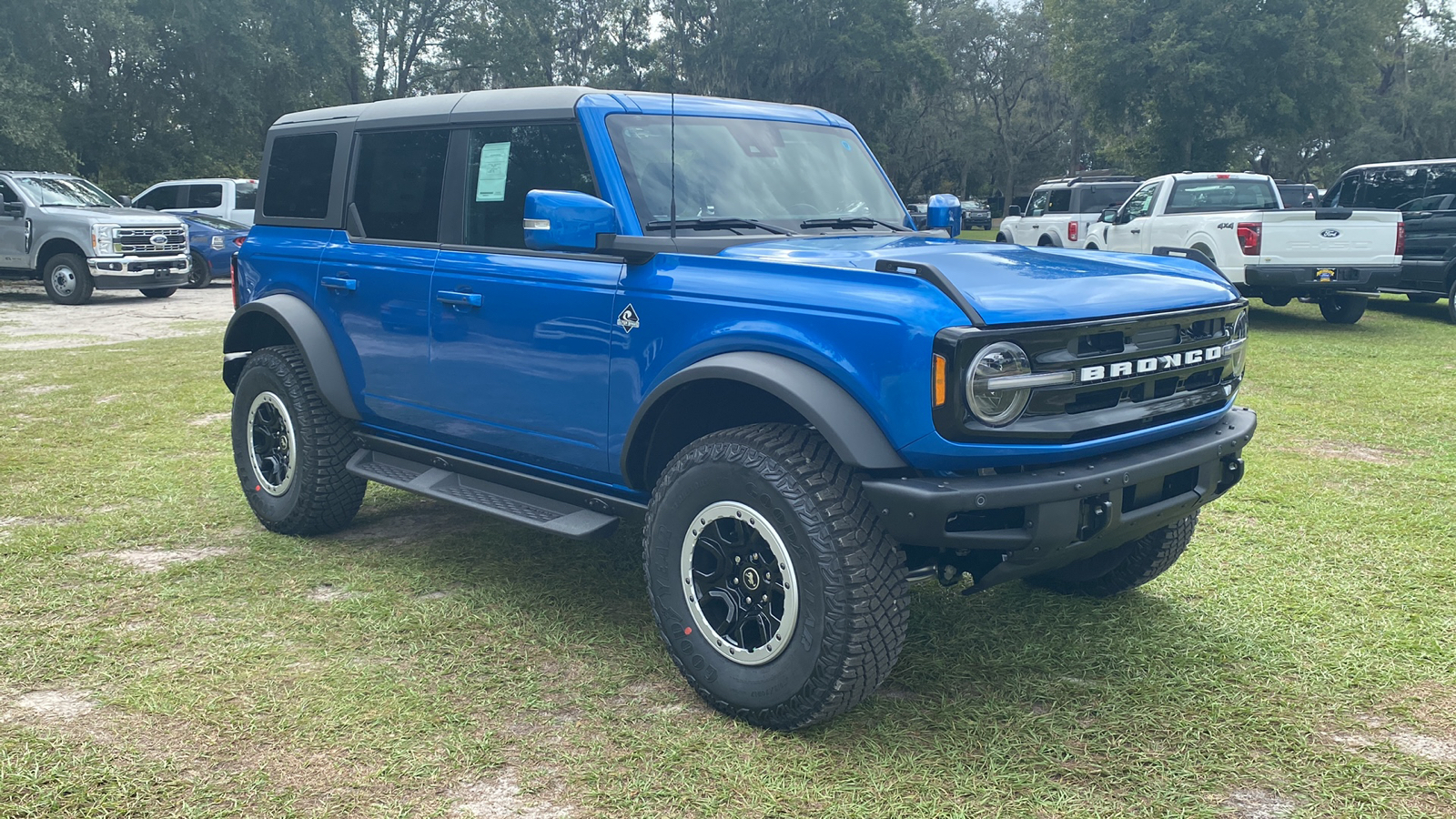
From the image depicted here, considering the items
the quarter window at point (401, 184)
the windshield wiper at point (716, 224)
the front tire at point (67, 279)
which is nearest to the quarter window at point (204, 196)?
the front tire at point (67, 279)

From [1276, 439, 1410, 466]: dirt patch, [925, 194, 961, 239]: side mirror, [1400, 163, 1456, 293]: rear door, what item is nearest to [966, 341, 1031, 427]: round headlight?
[925, 194, 961, 239]: side mirror

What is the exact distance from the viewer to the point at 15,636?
13.6 feet

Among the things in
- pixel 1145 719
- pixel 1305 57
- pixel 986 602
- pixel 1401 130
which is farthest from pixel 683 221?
pixel 1401 130

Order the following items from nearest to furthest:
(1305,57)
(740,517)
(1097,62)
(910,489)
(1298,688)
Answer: (910,489) → (740,517) → (1298,688) → (1305,57) → (1097,62)

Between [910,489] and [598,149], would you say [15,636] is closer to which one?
[598,149]

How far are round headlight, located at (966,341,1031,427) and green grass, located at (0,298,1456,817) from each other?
1.00 meters

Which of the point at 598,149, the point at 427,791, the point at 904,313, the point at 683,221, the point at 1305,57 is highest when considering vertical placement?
the point at 1305,57

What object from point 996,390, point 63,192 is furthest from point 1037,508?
point 63,192

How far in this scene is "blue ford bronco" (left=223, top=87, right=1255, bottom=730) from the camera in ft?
10.5

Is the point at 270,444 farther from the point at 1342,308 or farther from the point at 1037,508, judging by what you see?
the point at 1342,308

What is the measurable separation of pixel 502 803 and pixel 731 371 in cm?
136

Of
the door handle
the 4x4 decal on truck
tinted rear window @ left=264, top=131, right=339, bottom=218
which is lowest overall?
the 4x4 decal on truck

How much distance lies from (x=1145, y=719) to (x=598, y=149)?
104 inches

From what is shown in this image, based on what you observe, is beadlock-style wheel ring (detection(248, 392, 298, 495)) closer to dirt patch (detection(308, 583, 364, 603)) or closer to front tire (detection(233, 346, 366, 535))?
front tire (detection(233, 346, 366, 535))
